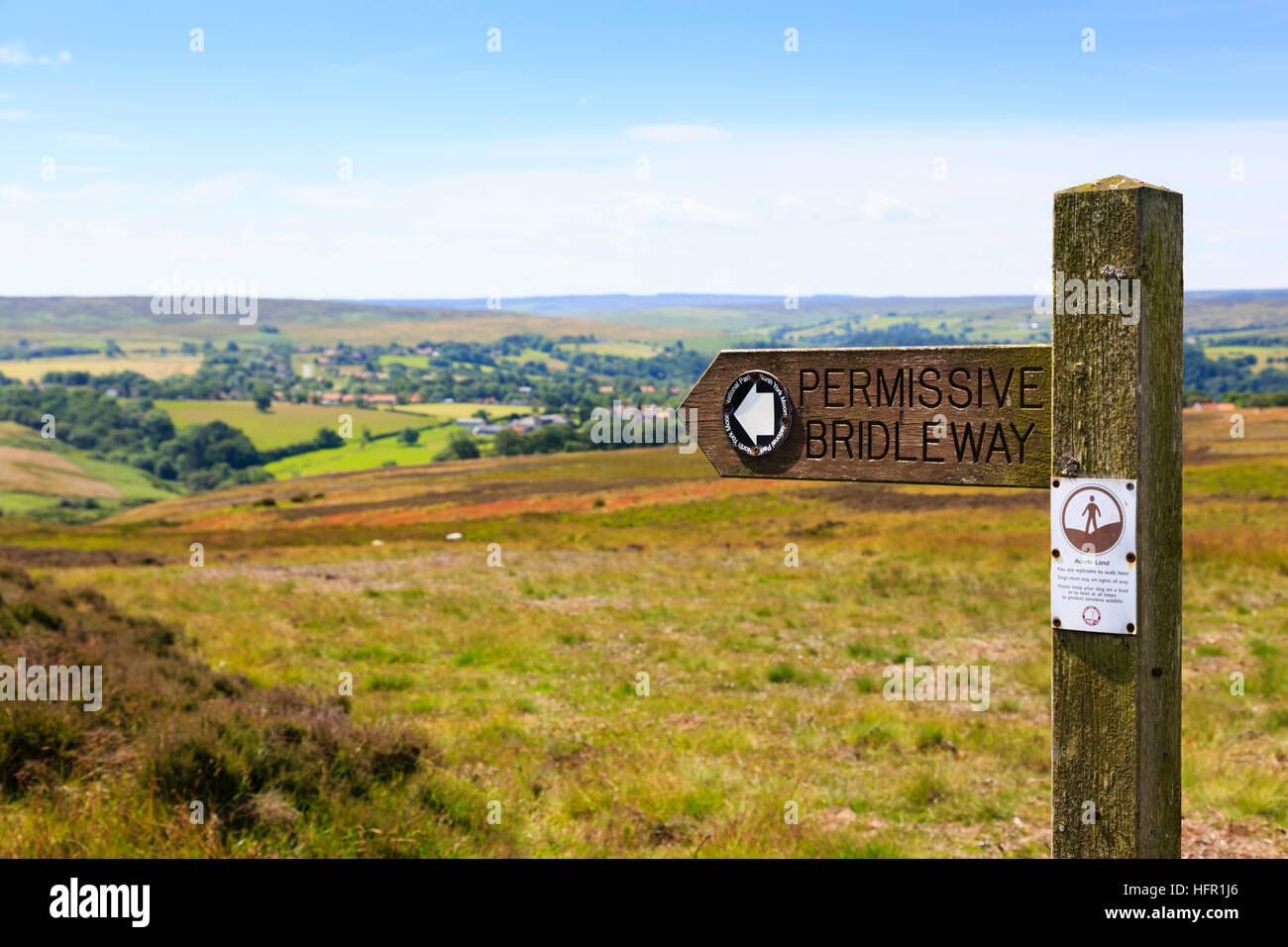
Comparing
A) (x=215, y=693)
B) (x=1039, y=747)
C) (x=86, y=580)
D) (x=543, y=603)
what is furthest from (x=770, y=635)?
(x=86, y=580)

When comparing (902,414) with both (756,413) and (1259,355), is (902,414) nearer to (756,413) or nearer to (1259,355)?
(756,413)

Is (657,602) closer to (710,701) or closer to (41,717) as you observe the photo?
(710,701)

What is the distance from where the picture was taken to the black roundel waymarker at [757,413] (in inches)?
103

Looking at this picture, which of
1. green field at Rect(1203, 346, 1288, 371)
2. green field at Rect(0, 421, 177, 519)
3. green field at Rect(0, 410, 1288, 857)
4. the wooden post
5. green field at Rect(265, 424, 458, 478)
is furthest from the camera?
green field at Rect(1203, 346, 1288, 371)

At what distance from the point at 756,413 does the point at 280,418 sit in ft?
560

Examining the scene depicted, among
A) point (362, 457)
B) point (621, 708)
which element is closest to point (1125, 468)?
point (621, 708)

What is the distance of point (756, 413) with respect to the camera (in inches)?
104

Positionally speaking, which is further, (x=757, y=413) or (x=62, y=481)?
(x=62, y=481)

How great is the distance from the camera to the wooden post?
6.58ft

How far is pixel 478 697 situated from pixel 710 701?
247 cm

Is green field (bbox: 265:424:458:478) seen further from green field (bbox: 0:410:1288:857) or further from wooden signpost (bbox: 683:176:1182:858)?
wooden signpost (bbox: 683:176:1182:858)

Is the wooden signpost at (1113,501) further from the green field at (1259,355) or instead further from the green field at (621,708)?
the green field at (1259,355)

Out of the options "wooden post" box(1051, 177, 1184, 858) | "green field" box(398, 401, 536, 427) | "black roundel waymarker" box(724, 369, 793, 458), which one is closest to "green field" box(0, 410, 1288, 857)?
"black roundel waymarker" box(724, 369, 793, 458)

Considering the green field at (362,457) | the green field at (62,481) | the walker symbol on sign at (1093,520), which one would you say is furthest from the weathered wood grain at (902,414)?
the green field at (362,457)
